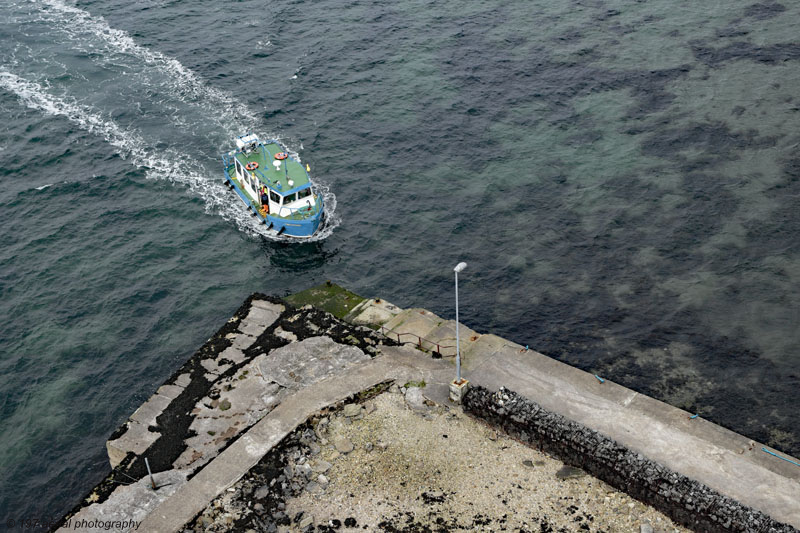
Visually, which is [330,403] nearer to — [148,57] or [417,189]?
[417,189]

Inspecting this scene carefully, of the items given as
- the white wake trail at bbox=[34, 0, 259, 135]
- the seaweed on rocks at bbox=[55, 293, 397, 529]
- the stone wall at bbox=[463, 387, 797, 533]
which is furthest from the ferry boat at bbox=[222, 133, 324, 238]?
the stone wall at bbox=[463, 387, 797, 533]

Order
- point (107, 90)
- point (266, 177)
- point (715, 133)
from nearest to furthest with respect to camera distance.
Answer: point (266, 177)
point (715, 133)
point (107, 90)

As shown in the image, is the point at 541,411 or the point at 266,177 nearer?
the point at 541,411

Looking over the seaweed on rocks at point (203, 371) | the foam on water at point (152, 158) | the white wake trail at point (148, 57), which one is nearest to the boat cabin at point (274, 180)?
the foam on water at point (152, 158)

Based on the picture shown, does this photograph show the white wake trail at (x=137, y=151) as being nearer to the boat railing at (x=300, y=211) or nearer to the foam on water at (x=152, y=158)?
the foam on water at (x=152, y=158)

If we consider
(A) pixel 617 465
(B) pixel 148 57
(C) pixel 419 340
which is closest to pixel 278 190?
(C) pixel 419 340

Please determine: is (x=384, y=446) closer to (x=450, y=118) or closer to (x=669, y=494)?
(x=669, y=494)

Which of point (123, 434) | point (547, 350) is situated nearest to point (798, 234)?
point (547, 350)
